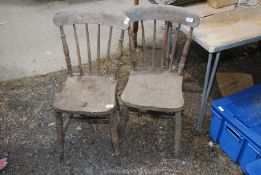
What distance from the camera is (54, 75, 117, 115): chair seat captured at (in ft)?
6.87

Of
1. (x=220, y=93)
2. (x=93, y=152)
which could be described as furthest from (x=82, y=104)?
(x=220, y=93)

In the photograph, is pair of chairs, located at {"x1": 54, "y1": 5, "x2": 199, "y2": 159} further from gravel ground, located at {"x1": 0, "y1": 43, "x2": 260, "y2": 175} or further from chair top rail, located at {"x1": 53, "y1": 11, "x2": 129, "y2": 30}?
gravel ground, located at {"x1": 0, "y1": 43, "x2": 260, "y2": 175}

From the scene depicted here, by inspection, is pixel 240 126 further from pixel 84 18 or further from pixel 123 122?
pixel 84 18

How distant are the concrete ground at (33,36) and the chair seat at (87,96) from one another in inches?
31.3

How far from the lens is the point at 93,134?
2.60 meters

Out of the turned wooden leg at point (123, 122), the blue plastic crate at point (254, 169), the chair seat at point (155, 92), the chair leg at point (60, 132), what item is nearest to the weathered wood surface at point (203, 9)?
the chair seat at point (155, 92)

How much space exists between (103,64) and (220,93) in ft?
3.98

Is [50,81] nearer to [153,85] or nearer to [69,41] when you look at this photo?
[69,41]

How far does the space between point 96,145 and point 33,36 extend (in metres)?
1.89

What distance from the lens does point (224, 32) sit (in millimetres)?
2221

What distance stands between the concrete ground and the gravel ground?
0.46m

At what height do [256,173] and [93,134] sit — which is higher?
[256,173]

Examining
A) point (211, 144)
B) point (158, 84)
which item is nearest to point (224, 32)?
point (158, 84)

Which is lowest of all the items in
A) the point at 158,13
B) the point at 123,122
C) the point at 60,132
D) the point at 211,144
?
the point at 211,144
